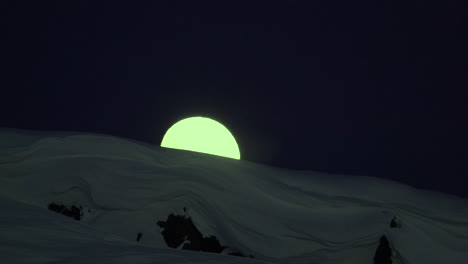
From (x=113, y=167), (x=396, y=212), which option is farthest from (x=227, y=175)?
(x=396, y=212)

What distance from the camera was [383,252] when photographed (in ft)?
23.0

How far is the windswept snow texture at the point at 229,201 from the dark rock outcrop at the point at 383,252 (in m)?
0.06

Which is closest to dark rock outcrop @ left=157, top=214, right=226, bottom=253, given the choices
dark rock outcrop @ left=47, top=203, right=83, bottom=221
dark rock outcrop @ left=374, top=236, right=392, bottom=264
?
dark rock outcrop @ left=47, top=203, right=83, bottom=221

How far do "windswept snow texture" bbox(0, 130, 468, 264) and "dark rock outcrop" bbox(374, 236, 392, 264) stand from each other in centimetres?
6

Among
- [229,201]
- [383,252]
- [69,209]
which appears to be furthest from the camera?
[229,201]

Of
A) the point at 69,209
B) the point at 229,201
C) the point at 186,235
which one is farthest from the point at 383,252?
the point at 69,209

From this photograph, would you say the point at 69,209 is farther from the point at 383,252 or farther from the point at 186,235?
the point at 383,252

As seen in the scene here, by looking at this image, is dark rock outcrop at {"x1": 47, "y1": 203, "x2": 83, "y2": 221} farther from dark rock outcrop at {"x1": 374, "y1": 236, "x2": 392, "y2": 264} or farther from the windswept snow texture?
dark rock outcrop at {"x1": 374, "y1": 236, "x2": 392, "y2": 264}

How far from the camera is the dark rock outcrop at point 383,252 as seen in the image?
7.02 metres

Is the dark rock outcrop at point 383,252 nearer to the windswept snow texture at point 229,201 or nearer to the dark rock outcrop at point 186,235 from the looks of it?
the windswept snow texture at point 229,201

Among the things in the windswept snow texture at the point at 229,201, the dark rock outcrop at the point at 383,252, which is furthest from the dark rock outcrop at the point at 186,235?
the dark rock outcrop at the point at 383,252

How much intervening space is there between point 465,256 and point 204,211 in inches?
146

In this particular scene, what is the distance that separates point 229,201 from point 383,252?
2202 millimetres

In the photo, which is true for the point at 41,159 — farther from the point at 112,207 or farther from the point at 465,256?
the point at 465,256
